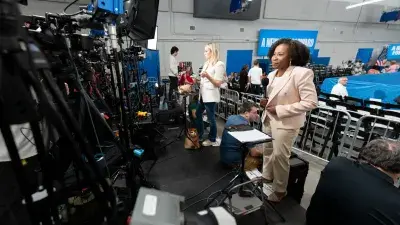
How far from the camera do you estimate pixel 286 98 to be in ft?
6.06

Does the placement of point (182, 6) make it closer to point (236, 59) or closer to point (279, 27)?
point (236, 59)

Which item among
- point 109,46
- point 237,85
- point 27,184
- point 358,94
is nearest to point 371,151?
point 27,184

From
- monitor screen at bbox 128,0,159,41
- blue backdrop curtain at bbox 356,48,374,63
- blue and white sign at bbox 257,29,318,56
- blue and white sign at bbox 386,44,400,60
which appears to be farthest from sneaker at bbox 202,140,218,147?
blue backdrop curtain at bbox 356,48,374,63

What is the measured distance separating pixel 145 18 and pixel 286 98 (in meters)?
2.01

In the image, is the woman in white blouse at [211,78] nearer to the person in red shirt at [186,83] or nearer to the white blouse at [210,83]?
the white blouse at [210,83]

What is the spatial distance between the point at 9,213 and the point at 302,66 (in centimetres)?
227

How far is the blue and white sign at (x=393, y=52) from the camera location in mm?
10734

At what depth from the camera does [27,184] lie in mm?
575

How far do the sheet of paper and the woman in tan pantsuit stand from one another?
0.27m

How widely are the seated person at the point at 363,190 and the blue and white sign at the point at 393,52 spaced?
531 inches

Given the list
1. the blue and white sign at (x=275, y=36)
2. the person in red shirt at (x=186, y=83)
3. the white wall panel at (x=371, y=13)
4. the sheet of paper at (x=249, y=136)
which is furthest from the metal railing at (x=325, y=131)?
the white wall panel at (x=371, y=13)

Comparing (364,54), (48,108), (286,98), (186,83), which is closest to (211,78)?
(186,83)

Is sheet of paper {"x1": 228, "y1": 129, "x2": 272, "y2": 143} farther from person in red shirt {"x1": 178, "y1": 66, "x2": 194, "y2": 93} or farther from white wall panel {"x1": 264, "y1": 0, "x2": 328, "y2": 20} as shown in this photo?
white wall panel {"x1": 264, "y1": 0, "x2": 328, "y2": 20}

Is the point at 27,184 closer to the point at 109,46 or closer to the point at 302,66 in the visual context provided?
the point at 109,46
